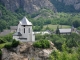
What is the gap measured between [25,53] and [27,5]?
106 meters

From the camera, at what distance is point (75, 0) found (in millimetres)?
178875

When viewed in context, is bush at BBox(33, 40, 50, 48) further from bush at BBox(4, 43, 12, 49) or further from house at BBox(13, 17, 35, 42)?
bush at BBox(4, 43, 12, 49)

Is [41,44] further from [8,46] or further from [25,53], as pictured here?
[8,46]

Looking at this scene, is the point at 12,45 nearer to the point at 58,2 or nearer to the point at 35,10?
the point at 35,10

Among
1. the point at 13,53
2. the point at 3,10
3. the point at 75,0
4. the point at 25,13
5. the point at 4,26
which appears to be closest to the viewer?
the point at 13,53

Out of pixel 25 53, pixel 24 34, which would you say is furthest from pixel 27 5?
pixel 25 53

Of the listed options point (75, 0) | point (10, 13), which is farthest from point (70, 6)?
point (10, 13)

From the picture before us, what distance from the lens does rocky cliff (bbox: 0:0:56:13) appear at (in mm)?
152500

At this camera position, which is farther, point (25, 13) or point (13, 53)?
point (25, 13)

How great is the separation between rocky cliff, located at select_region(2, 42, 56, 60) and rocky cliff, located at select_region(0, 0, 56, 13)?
97721 mm

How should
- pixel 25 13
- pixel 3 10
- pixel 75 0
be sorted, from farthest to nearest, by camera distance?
pixel 75 0 → pixel 25 13 → pixel 3 10

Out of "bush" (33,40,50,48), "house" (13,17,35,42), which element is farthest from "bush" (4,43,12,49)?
"bush" (33,40,50,48)

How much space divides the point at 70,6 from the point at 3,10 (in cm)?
4931

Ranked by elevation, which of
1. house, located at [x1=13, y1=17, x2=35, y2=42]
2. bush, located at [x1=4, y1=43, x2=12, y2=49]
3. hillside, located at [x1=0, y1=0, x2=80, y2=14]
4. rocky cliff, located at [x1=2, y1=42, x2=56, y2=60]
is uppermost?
hillside, located at [x1=0, y1=0, x2=80, y2=14]
